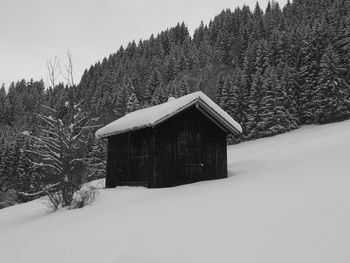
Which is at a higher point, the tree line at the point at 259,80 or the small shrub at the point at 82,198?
the tree line at the point at 259,80

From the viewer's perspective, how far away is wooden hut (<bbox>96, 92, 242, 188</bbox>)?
1546cm

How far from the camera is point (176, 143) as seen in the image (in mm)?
16016

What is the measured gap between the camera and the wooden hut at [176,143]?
50.7 feet

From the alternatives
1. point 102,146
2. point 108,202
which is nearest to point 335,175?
point 108,202

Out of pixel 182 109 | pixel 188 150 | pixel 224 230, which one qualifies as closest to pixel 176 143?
pixel 188 150

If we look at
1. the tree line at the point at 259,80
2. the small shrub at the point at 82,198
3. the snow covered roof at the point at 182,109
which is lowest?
the small shrub at the point at 82,198

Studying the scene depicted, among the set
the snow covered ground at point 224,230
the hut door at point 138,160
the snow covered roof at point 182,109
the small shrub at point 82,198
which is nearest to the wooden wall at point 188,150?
the snow covered roof at point 182,109

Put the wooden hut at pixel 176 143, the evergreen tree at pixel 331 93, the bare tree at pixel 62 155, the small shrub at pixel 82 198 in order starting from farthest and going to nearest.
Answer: the evergreen tree at pixel 331 93, the wooden hut at pixel 176 143, the bare tree at pixel 62 155, the small shrub at pixel 82 198

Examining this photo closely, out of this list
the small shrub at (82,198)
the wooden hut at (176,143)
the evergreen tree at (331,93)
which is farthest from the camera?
the evergreen tree at (331,93)

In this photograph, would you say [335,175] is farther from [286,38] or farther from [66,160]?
[286,38]

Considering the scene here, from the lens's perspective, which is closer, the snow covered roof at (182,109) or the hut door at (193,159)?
the snow covered roof at (182,109)

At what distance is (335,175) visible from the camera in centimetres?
886

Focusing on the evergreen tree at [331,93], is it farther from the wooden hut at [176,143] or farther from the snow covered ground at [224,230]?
the snow covered ground at [224,230]

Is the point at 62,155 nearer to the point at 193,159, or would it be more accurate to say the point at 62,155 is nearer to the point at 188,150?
the point at 188,150
